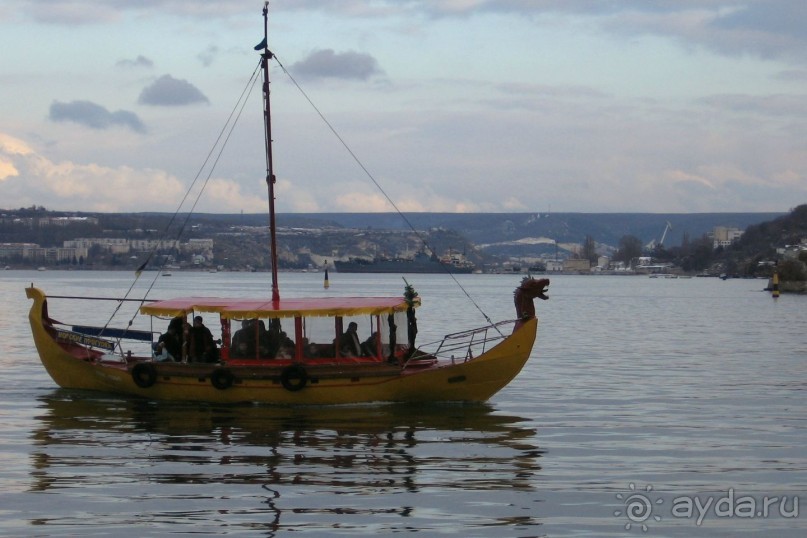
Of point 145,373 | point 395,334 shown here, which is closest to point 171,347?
point 145,373

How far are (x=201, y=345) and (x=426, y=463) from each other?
839 centimetres

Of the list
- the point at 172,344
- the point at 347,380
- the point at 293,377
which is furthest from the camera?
the point at 172,344

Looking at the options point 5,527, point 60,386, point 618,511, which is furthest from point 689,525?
point 60,386

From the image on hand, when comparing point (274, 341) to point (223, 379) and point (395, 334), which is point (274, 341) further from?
point (395, 334)

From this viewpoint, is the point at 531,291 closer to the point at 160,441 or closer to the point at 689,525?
the point at 160,441

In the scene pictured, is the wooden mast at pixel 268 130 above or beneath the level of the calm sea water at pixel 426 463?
above

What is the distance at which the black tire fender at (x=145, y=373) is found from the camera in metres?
27.3

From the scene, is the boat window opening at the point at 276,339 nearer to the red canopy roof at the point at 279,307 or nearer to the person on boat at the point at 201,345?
the red canopy roof at the point at 279,307

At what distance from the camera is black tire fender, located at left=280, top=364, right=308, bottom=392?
26094mm

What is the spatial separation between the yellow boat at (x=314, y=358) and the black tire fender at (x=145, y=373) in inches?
0.9

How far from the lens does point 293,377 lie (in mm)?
26109

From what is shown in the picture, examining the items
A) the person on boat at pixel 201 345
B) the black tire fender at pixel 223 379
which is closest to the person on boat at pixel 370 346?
the black tire fender at pixel 223 379

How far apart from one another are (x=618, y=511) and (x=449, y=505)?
7.56 ft

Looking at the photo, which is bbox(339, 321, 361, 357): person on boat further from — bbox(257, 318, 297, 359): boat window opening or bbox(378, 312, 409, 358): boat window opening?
bbox(257, 318, 297, 359): boat window opening
